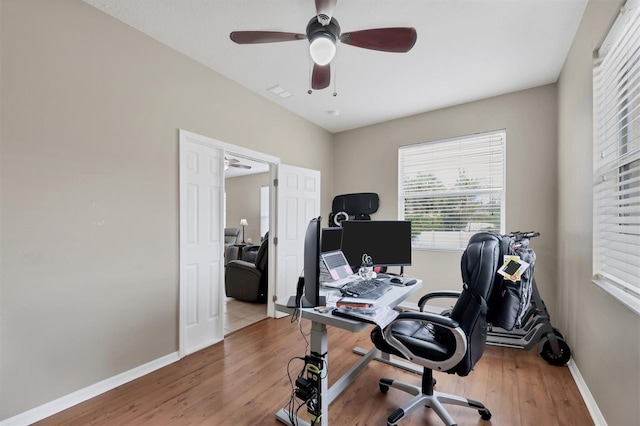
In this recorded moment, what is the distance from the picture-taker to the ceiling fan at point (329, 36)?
1.64 m

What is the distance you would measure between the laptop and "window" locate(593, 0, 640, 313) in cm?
159

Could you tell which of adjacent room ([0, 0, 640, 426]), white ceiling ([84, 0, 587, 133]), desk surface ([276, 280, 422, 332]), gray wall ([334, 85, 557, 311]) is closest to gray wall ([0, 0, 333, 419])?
adjacent room ([0, 0, 640, 426])

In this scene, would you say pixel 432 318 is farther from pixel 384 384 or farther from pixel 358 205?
pixel 358 205

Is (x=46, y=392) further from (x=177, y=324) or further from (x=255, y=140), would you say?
(x=255, y=140)

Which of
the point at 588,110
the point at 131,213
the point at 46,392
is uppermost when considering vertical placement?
the point at 588,110

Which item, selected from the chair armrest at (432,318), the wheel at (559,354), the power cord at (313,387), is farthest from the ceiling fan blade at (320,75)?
the wheel at (559,354)

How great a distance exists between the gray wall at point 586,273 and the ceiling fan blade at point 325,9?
159cm

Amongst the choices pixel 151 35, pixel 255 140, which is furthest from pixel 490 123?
pixel 151 35

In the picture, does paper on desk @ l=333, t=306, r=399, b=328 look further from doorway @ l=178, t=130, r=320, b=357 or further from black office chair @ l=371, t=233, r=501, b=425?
doorway @ l=178, t=130, r=320, b=357

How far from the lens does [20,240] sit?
1706 mm

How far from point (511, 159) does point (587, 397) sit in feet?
8.00

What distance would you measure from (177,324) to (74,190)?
4.61ft

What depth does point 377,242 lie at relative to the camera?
244cm

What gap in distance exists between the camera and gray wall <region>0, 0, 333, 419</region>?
1696 millimetres
